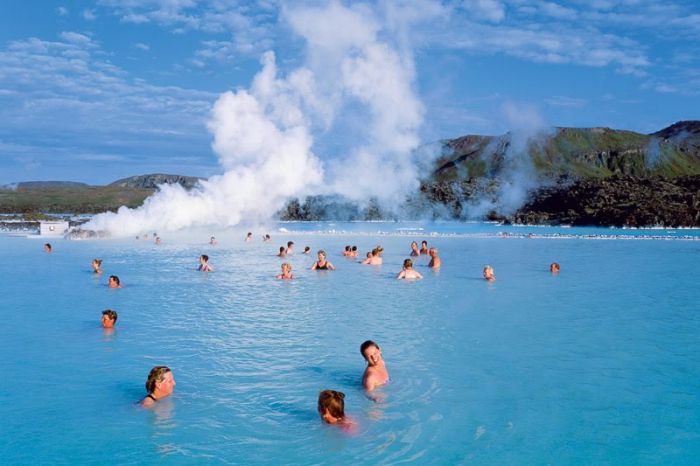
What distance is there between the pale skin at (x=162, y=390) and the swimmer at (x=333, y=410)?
7.88 ft

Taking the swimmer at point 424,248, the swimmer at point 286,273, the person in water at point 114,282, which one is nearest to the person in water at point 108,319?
the person in water at point 114,282

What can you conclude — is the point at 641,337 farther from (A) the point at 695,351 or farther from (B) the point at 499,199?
(B) the point at 499,199

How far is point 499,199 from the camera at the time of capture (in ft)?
321

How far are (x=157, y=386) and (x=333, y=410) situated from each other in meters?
2.59

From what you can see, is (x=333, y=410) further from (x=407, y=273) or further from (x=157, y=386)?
(x=407, y=273)

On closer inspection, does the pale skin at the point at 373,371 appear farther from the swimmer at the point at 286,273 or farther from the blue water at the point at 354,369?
the swimmer at the point at 286,273

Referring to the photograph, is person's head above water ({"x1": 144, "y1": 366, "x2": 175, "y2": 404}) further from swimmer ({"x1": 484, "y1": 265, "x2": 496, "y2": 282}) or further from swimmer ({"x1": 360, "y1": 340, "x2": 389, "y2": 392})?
swimmer ({"x1": 484, "y1": 265, "x2": 496, "y2": 282})

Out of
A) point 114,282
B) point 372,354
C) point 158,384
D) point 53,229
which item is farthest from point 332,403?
point 53,229

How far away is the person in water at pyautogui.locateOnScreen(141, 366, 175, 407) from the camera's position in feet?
27.1

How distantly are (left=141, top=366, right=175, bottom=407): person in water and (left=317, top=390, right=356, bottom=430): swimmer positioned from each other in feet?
7.88

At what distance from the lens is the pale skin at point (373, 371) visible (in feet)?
28.7

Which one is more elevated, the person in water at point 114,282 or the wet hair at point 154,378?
the person in water at point 114,282

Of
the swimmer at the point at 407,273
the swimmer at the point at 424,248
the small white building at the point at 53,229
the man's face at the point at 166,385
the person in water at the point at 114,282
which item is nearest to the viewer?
the man's face at the point at 166,385

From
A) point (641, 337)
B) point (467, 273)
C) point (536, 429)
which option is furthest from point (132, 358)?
point (467, 273)
